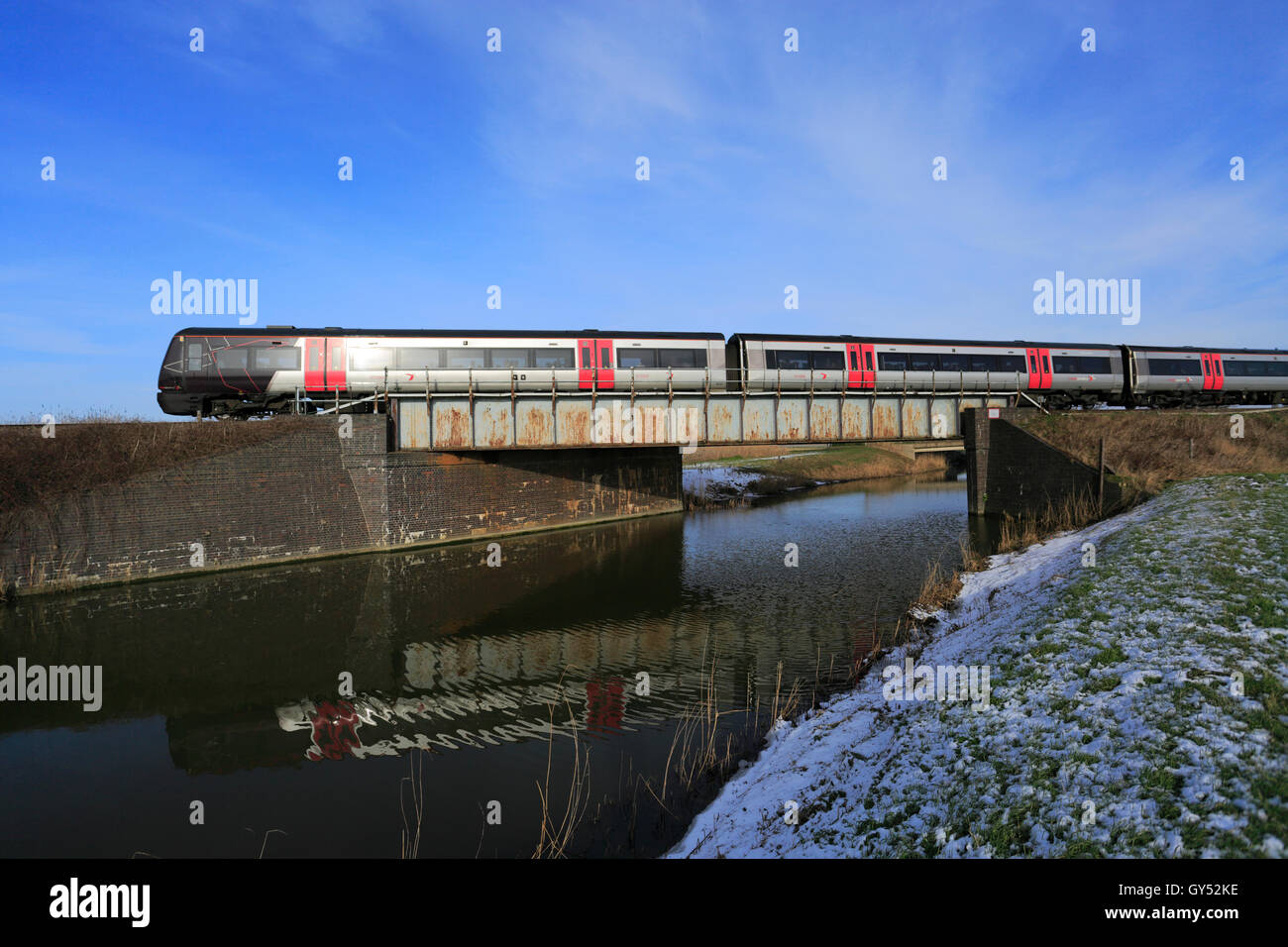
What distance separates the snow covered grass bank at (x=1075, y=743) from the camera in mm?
4180

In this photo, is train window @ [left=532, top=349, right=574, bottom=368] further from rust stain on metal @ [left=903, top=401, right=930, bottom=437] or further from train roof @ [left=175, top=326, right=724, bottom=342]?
rust stain on metal @ [left=903, top=401, right=930, bottom=437]

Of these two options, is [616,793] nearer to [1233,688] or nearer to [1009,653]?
[1009,653]

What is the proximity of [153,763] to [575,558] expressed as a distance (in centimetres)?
1482

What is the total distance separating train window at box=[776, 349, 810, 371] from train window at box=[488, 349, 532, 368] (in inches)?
397

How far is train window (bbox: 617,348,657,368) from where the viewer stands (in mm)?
23688

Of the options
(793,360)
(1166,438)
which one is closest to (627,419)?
(793,360)

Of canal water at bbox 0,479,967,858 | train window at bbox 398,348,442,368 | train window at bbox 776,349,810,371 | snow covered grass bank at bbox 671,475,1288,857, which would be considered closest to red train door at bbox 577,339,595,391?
train window at bbox 398,348,442,368

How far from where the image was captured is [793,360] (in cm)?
2480

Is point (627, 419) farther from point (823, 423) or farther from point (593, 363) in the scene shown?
point (823, 423)

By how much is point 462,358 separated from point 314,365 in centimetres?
522

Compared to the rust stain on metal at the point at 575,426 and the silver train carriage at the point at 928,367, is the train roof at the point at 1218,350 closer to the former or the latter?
the silver train carriage at the point at 928,367

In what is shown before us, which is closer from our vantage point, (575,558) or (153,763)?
(153,763)

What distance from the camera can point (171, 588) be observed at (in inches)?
683
